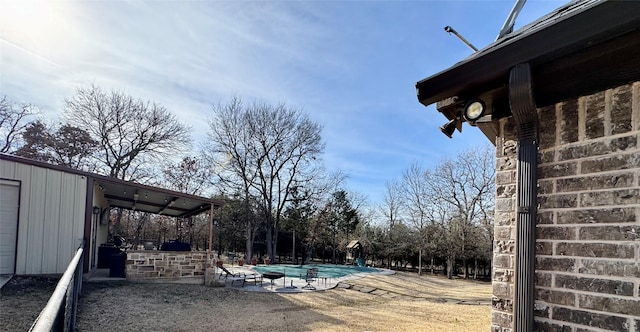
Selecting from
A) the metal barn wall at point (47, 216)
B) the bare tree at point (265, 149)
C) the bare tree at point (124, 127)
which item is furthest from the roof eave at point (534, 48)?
the bare tree at point (265, 149)

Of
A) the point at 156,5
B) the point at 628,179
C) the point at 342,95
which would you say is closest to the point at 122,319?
the point at 156,5

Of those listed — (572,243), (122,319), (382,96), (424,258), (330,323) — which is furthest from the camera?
(424,258)

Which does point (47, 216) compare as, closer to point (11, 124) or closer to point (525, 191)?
point (525, 191)

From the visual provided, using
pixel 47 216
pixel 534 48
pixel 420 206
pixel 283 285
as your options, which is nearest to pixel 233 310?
pixel 283 285

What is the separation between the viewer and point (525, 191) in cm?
184

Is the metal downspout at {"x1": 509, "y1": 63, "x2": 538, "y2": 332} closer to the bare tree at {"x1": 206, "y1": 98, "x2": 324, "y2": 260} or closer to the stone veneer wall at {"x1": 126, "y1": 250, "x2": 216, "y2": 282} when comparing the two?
the stone veneer wall at {"x1": 126, "y1": 250, "x2": 216, "y2": 282}

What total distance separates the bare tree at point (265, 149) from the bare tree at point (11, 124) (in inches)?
389

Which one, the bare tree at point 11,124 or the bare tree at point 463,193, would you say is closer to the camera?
the bare tree at point 11,124

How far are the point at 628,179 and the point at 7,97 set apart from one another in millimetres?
23706

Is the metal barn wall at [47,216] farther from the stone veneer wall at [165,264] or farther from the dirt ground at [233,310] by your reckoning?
the stone veneer wall at [165,264]

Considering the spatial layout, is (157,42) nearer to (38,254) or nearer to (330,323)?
(38,254)

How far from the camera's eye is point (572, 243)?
1681 mm

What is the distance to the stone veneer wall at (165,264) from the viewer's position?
10.6m

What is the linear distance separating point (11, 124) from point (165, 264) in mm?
14199
